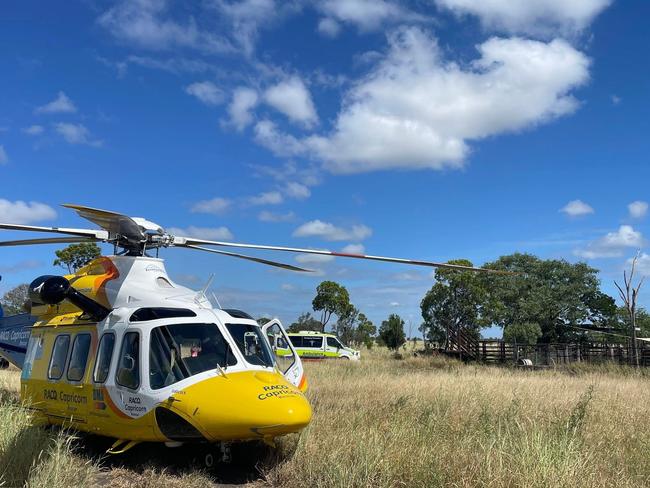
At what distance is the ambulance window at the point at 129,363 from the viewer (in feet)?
25.2

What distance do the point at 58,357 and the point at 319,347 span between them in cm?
2360

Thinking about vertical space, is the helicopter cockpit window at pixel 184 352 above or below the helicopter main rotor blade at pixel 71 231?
below

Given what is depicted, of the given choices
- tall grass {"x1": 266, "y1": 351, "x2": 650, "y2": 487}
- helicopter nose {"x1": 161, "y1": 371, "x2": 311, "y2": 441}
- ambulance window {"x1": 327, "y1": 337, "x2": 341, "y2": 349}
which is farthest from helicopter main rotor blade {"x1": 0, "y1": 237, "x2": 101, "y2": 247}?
ambulance window {"x1": 327, "y1": 337, "x2": 341, "y2": 349}

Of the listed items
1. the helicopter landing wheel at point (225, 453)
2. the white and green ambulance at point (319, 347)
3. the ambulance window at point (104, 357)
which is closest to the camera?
the helicopter landing wheel at point (225, 453)

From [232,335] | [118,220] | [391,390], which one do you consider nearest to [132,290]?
[118,220]

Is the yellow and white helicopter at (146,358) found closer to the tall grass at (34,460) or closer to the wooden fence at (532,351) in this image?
the tall grass at (34,460)

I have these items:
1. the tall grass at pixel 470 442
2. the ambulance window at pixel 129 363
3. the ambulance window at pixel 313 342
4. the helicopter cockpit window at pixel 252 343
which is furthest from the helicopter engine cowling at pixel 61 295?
the ambulance window at pixel 313 342

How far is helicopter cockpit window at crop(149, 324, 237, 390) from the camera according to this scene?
7477 mm

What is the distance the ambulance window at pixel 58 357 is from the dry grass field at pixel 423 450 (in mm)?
789

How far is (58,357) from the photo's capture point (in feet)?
30.8

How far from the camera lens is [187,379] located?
7.34 m

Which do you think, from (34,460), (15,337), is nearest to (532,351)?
(15,337)

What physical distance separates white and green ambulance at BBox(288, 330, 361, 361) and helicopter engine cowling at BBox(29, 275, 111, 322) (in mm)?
23755

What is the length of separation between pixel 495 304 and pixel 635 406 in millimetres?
24640
